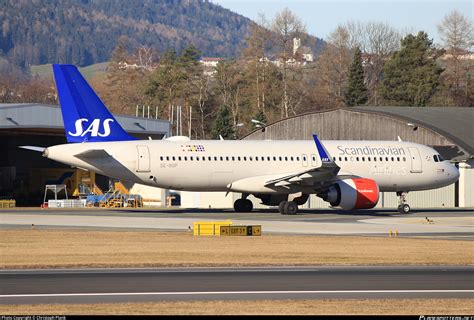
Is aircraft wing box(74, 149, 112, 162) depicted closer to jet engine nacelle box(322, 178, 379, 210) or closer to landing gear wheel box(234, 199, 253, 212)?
landing gear wheel box(234, 199, 253, 212)

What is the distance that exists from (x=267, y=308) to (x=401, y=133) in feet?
177

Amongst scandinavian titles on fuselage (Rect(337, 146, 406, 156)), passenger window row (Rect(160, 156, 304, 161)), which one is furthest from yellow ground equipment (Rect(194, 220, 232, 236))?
scandinavian titles on fuselage (Rect(337, 146, 406, 156))

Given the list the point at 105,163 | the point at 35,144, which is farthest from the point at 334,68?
the point at 105,163

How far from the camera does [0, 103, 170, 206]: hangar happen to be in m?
64.1

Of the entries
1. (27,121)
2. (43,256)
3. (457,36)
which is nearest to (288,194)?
(27,121)

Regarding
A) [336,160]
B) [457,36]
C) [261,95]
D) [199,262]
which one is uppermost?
[457,36]

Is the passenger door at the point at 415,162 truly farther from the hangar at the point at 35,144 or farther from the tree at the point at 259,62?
the tree at the point at 259,62

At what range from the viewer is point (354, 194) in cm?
4934

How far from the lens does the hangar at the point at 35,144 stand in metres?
64.1

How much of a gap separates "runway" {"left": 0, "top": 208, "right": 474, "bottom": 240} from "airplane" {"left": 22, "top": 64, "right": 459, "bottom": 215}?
1500mm

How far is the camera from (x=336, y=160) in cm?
5350

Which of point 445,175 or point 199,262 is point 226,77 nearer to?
point 445,175

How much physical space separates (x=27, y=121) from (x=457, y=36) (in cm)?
8114

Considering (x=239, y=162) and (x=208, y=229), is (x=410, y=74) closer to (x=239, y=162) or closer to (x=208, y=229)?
(x=239, y=162)
